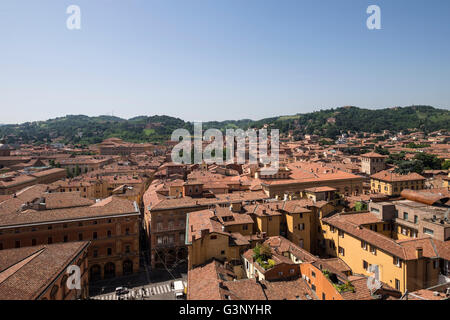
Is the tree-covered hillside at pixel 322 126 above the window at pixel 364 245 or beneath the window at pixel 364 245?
above

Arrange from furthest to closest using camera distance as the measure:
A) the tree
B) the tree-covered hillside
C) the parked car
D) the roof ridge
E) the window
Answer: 1. the tree-covered hillside
2. the tree
3. the parked car
4. the window
5. the roof ridge

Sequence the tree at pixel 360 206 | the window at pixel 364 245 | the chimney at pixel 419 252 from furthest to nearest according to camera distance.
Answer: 1. the tree at pixel 360 206
2. the window at pixel 364 245
3. the chimney at pixel 419 252

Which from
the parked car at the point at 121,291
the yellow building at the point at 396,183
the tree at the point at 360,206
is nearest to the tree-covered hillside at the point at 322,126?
the yellow building at the point at 396,183

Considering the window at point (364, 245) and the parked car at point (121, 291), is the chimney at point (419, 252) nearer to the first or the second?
the window at point (364, 245)

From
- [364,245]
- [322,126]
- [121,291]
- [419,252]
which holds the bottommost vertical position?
[121,291]

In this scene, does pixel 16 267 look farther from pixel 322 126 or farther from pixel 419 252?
pixel 322 126

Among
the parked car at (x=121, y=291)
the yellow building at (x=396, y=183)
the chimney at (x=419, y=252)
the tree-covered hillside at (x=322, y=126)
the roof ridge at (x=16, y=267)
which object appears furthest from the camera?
the tree-covered hillside at (x=322, y=126)

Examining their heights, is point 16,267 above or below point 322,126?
below

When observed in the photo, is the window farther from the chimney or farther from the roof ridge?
the roof ridge

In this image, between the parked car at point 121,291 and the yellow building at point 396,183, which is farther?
the yellow building at point 396,183

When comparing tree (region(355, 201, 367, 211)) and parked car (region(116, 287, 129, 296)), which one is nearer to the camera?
parked car (region(116, 287, 129, 296))

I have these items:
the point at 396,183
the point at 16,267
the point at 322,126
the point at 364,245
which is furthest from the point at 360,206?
the point at 322,126

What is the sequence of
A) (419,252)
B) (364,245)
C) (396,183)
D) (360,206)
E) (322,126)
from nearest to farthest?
(419,252)
(364,245)
(360,206)
(396,183)
(322,126)

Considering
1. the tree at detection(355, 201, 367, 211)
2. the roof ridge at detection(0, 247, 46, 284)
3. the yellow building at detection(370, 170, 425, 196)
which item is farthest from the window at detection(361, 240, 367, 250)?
the yellow building at detection(370, 170, 425, 196)
